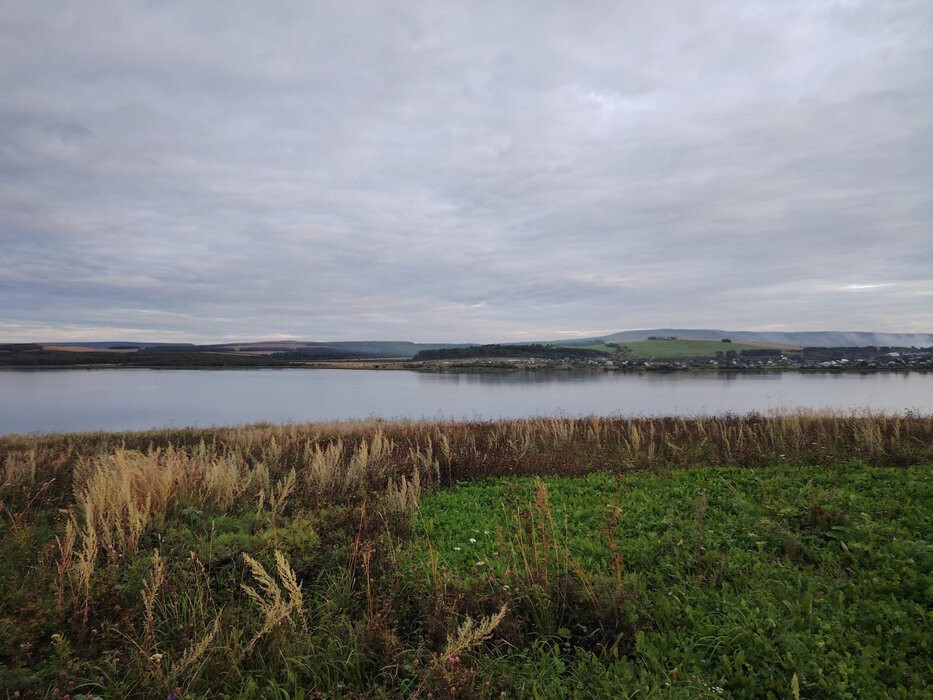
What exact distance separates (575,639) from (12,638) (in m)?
4.13

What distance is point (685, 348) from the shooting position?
343 ft

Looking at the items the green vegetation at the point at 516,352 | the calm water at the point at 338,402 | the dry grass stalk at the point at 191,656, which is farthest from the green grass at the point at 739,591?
the green vegetation at the point at 516,352

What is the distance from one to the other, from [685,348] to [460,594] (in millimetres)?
113592

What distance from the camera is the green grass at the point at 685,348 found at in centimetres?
9819

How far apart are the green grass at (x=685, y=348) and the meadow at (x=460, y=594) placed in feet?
328

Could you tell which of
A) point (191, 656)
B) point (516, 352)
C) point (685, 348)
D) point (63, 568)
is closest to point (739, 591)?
point (191, 656)

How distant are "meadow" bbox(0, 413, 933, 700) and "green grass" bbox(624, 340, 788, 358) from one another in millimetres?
99950

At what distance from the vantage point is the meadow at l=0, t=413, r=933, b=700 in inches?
117

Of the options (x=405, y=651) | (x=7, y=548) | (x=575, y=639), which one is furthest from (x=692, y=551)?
(x=7, y=548)

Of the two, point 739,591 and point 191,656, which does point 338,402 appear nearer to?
point 191,656

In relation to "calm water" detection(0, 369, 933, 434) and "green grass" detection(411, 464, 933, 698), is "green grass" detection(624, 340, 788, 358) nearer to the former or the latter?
"calm water" detection(0, 369, 933, 434)

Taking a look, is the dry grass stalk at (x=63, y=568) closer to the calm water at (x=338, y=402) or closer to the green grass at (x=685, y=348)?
the calm water at (x=338, y=402)

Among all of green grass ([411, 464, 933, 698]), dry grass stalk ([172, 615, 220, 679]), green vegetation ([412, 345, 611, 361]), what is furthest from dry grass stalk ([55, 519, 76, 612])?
green vegetation ([412, 345, 611, 361])

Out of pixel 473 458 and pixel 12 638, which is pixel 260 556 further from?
pixel 473 458
